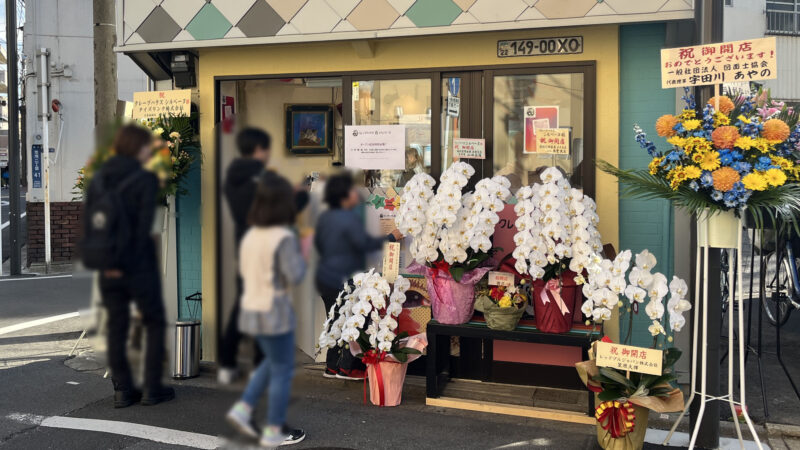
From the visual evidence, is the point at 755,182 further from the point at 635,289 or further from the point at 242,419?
the point at 242,419

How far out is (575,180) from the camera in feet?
16.2

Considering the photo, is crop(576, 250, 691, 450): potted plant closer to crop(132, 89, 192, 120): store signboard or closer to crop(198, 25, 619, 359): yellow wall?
crop(198, 25, 619, 359): yellow wall

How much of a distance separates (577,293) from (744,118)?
5.03ft

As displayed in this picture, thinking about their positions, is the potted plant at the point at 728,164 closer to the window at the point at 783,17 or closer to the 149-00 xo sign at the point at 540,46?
the 149-00 xo sign at the point at 540,46

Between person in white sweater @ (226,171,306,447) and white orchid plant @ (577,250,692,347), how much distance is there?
11.1 ft

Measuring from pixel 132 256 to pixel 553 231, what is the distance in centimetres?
366

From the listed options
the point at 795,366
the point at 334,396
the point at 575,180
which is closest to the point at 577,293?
the point at 575,180

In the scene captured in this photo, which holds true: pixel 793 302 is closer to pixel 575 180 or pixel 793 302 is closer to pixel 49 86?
pixel 575 180

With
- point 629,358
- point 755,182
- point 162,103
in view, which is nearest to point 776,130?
point 755,182

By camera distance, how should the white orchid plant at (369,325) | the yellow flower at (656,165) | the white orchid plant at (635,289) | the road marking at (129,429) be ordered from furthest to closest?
the white orchid plant at (369,325) → the road marking at (129,429) → the white orchid plant at (635,289) → the yellow flower at (656,165)

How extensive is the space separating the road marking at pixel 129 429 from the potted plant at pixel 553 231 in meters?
2.08

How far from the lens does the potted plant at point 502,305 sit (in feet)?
14.9

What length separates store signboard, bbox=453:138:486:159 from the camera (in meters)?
4.95

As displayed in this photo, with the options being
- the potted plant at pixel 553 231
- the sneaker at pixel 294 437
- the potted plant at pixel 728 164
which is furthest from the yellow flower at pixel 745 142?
the sneaker at pixel 294 437
